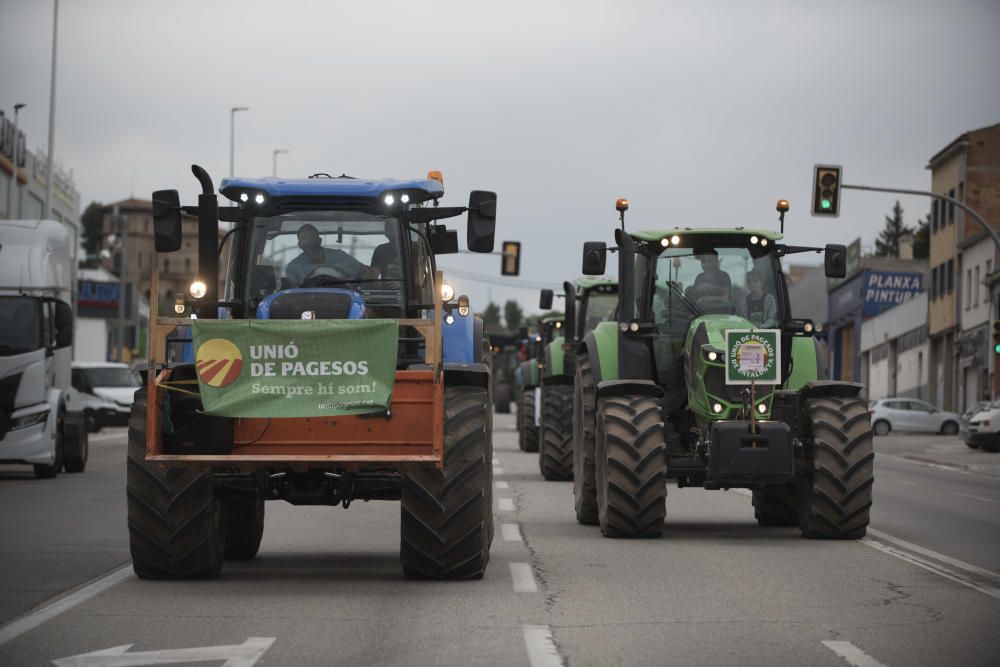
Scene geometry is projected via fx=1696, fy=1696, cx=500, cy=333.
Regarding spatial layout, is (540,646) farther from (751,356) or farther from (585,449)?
(585,449)

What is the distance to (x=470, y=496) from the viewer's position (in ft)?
36.4

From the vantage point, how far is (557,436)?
2436 centimetres

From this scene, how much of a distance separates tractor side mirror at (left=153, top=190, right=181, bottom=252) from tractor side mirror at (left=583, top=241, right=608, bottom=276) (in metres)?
4.61

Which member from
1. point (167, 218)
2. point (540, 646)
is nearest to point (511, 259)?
point (167, 218)

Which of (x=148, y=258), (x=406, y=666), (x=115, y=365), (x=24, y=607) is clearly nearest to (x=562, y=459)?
(x=24, y=607)

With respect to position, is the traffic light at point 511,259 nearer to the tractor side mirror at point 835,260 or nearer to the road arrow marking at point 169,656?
the tractor side mirror at point 835,260

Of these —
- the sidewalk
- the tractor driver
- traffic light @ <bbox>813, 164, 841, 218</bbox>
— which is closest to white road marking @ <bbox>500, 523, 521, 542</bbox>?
the tractor driver

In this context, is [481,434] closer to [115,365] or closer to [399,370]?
[399,370]

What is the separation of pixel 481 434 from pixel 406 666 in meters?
3.32

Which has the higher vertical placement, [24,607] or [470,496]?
[470,496]

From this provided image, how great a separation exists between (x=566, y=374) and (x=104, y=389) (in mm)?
25513

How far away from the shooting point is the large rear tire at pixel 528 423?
1308 inches

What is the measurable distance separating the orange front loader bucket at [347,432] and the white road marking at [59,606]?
3.27 ft

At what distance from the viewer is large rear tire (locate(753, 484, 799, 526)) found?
53.4 feet
